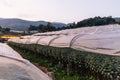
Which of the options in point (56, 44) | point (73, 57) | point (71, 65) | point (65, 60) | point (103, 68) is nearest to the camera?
point (103, 68)

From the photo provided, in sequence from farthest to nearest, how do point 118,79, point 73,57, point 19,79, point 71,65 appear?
point 71,65, point 73,57, point 118,79, point 19,79

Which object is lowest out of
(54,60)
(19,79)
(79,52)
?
(54,60)

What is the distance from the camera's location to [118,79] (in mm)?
7801

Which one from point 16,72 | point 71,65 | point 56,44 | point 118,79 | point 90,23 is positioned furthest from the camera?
point 90,23

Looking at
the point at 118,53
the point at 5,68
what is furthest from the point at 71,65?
the point at 5,68

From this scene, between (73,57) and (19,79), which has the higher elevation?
(19,79)

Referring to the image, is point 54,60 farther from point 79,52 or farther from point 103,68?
point 103,68

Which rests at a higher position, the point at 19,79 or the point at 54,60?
the point at 19,79

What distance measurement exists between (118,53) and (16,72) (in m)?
5.47

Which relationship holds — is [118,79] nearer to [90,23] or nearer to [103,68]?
[103,68]

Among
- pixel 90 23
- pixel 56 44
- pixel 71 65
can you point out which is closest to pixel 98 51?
pixel 71 65

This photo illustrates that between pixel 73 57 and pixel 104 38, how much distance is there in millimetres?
3195

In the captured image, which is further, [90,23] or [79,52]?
[90,23]

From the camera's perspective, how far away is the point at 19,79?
271 cm
